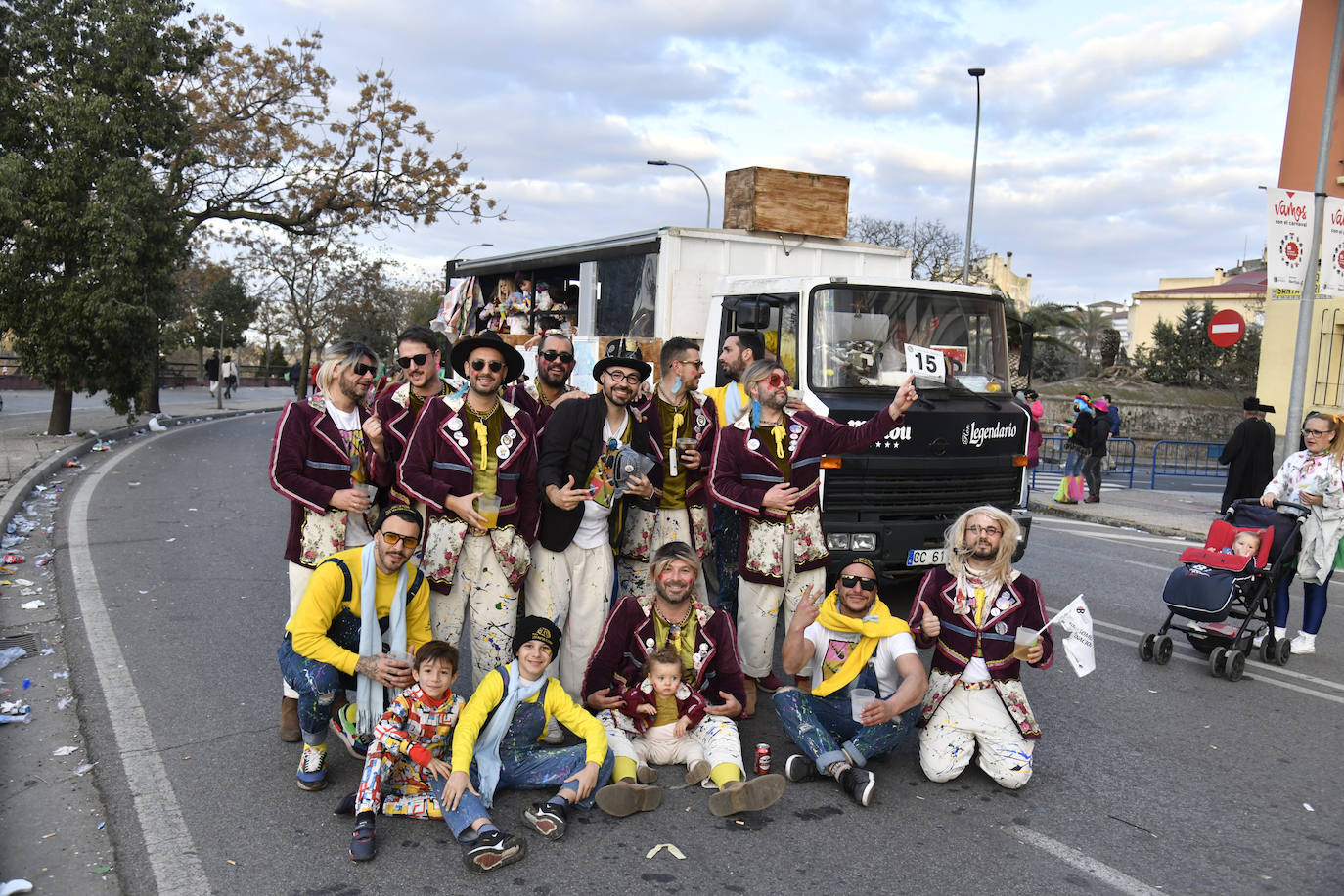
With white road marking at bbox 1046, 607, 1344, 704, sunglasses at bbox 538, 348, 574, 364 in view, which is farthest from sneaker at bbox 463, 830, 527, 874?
white road marking at bbox 1046, 607, 1344, 704

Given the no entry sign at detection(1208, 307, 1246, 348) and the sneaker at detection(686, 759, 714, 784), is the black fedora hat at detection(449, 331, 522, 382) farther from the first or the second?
the no entry sign at detection(1208, 307, 1246, 348)

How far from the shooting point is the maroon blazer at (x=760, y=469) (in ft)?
17.9

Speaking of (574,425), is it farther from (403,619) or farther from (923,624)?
(923,624)

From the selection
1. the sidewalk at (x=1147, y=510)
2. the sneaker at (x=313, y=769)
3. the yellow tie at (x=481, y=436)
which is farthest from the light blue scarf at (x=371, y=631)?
the sidewalk at (x=1147, y=510)

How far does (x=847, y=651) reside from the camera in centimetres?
493

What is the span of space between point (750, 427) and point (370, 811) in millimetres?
2679

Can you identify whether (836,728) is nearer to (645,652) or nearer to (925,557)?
(645,652)

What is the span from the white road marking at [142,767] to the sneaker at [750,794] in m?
1.94

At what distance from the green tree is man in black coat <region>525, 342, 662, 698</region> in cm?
1487

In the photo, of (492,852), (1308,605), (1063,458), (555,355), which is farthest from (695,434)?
(1063,458)

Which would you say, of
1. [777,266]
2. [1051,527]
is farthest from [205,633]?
[1051,527]

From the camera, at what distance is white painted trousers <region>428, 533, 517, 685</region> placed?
16.0 feet

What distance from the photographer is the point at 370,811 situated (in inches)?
155

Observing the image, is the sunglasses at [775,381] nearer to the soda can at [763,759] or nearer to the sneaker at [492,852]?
the soda can at [763,759]
